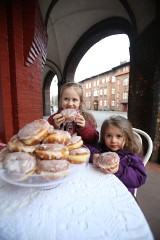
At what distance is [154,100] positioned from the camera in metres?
3.05

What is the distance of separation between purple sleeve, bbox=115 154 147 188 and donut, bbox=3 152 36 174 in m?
0.58

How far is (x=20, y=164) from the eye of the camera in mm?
601

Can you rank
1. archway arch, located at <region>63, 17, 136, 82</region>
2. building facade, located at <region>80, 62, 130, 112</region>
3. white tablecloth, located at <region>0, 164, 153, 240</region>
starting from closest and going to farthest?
white tablecloth, located at <region>0, 164, 153, 240</region>, archway arch, located at <region>63, 17, 136, 82</region>, building facade, located at <region>80, 62, 130, 112</region>

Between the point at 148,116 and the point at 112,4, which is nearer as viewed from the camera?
the point at 148,116

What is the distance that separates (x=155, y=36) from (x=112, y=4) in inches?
73.5

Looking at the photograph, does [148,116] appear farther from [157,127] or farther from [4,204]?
[4,204]

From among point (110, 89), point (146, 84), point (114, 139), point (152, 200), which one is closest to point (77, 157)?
point (114, 139)

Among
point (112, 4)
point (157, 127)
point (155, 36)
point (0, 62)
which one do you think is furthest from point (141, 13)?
point (0, 62)

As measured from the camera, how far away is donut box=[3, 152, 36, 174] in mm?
598

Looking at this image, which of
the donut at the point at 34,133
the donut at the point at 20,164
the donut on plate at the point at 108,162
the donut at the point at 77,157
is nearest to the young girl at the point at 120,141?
the donut on plate at the point at 108,162

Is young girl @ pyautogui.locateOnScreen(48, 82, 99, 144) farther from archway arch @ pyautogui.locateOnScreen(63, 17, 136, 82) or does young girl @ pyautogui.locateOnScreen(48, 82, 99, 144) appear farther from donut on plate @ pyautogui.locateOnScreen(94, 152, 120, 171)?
archway arch @ pyautogui.locateOnScreen(63, 17, 136, 82)

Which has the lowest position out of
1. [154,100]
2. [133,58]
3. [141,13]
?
[154,100]

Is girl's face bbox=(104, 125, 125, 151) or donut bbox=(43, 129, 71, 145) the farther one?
girl's face bbox=(104, 125, 125, 151)

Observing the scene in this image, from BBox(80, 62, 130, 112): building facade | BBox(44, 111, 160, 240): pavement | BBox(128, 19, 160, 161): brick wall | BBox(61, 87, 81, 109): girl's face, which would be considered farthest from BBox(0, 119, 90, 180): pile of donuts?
BBox(80, 62, 130, 112): building facade
